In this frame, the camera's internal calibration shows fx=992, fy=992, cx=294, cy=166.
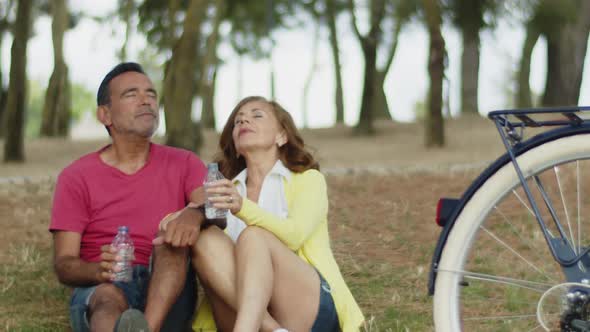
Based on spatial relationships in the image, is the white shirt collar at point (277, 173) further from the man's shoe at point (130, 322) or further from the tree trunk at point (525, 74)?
the tree trunk at point (525, 74)

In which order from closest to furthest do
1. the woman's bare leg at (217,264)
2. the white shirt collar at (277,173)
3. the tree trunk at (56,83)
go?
the woman's bare leg at (217,264) → the white shirt collar at (277,173) → the tree trunk at (56,83)

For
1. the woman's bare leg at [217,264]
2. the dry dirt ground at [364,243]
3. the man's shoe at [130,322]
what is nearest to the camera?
the man's shoe at [130,322]

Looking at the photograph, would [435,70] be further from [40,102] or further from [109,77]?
[40,102]

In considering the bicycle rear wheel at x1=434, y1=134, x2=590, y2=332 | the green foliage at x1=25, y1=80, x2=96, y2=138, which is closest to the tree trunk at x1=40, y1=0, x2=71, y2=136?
the bicycle rear wheel at x1=434, y1=134, x2=590, y2=332

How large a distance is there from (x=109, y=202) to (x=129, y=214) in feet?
0.35

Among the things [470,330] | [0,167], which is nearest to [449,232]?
[470,330]

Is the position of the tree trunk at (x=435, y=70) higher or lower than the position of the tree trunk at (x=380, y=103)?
higher

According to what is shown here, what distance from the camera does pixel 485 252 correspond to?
→ 21.5ft

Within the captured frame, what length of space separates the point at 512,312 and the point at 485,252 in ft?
4.46

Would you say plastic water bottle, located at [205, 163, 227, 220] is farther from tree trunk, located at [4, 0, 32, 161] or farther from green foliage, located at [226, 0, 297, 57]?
green foliage, located at [226, 0, 297, 57]

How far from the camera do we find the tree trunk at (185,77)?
13.0 metres

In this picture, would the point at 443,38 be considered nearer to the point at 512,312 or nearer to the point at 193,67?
the point at 193,67

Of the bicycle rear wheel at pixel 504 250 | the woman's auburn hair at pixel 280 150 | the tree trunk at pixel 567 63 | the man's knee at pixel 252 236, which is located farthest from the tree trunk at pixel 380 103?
the man's knee at pixel 252 236

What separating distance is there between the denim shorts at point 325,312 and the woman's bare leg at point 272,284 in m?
0.03
